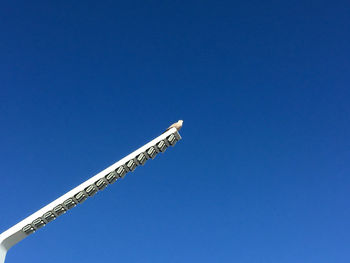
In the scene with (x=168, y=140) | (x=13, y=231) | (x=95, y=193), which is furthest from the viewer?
(x=168, y=140)

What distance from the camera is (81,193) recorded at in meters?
16.6

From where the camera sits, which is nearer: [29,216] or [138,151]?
[29,216]

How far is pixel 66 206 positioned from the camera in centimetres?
1634

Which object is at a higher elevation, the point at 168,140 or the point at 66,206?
the point at 168,140

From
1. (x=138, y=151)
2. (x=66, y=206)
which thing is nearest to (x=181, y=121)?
(x=138, y=151)

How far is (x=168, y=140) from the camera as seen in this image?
Result: 19125 millimetres

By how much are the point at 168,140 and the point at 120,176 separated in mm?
3372

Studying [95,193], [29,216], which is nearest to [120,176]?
[95,193]

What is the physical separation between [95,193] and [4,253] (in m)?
4.83

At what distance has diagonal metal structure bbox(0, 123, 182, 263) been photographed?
51.8 ft

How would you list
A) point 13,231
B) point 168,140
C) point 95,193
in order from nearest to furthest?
point 13,231
point 95,193
point 168,140

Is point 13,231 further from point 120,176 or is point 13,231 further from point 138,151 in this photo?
point 138,151

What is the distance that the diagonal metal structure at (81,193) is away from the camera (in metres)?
15.8

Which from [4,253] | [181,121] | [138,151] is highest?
[181,121]
